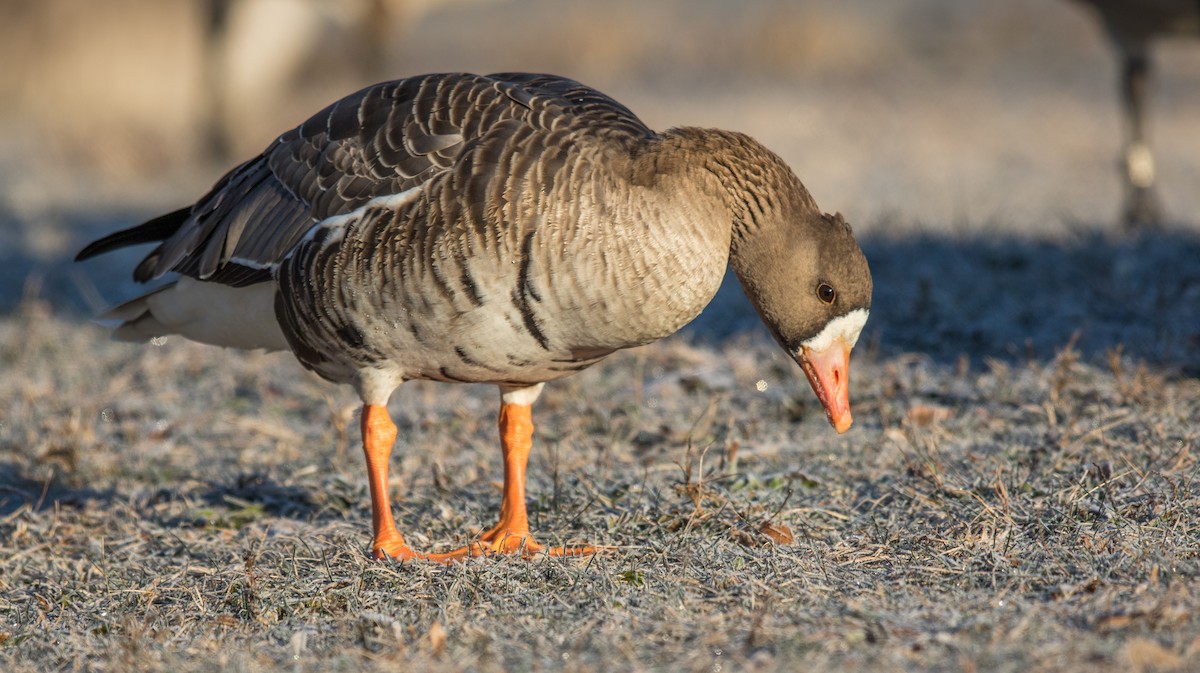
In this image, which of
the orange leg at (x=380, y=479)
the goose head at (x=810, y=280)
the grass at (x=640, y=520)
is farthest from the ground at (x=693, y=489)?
the goose head at (x=810, y=280)

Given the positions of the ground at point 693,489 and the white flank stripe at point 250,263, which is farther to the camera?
the white flank stripe at point 250,263

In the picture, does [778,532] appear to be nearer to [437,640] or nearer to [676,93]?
[437,640]

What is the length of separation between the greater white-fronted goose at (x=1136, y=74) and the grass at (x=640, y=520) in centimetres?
341

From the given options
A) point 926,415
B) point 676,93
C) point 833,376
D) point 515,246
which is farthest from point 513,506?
point 676,93

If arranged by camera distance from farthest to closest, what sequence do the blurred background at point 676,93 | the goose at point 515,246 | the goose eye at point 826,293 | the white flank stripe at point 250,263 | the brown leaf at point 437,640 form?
the blurred background at point 676,93, the white flank stripe at point 250,263, the goose eye at point 826,293, the goose at point 515,246, the brown leaf at point 437,640

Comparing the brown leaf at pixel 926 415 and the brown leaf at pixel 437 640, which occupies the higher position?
the brown leaf at pixel 437 640

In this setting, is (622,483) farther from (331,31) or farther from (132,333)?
(331,31)

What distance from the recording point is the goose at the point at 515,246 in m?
3.86

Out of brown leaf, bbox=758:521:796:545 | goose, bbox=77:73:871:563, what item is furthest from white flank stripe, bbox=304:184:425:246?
brown leaf, bbox=758:521:796:545

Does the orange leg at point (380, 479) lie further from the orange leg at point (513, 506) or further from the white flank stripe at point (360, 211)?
the white flank stripe at point (360, 211)

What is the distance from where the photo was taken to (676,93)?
46.6 ft

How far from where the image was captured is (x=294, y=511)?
16.4 ft

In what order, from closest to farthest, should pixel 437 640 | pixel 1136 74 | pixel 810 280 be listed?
pixel 437 640 → pixel 810 280 → pixel 1136 74

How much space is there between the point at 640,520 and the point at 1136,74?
20.2ft
